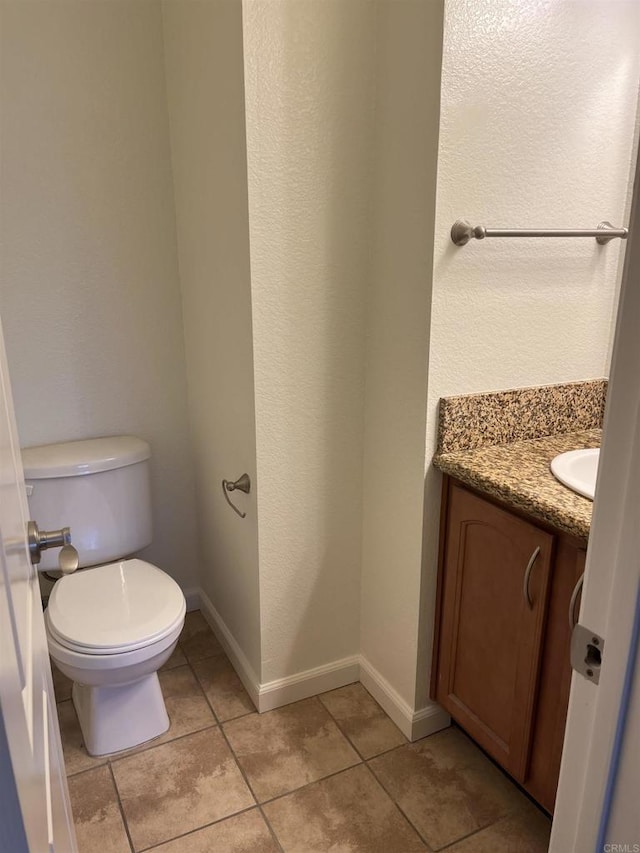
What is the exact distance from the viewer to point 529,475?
57.2 inches

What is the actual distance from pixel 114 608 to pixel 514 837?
1183mm

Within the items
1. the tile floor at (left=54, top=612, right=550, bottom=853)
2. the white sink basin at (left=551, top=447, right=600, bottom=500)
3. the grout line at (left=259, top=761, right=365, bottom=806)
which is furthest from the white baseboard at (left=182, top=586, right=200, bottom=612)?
the white sink basin at (left=551, top=447, right=600, bottom=500)

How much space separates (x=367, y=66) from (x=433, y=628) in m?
1.52

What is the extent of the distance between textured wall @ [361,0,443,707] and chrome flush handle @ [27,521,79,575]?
3.05 ft

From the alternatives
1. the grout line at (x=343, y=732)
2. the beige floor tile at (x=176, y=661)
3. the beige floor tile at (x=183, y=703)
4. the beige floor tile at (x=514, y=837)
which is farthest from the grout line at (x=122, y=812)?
the beige floor tile at (x=514, y=837)

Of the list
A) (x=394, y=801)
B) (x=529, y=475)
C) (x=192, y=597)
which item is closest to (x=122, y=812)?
(x=394, y=801)

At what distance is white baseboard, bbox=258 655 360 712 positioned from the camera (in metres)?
1.94

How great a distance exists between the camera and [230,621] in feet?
7.15

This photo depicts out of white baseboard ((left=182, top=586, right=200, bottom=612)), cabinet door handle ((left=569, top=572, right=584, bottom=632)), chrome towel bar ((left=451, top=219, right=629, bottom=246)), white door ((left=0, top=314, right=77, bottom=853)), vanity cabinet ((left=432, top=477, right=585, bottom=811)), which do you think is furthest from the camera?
white baseboard ((left=182, top=586, right=200, bottom=612))

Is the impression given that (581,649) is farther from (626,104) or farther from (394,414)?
(626,104)

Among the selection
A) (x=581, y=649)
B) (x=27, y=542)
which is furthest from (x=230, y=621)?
(x=581, y=649)

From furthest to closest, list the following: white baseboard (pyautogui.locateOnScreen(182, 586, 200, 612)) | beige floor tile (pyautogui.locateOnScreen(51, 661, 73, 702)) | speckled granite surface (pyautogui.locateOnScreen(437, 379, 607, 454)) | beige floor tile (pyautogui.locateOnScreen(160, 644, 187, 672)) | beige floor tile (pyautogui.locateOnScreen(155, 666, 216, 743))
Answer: white baseboard (pyautogui.locateOnScreen(182, 586, 200, 612))
beige floor tile (pyautogui.locateOnScreen(160, 644, 187, 672))
beige floor tile (pyautogui.locateOnScreen(51, 661, 73, 702))
beige floor tile (pyautogui.locateOnScreen(155, 666, 216, 743))
speckled granite surface (pyautogui.locateOnScreen(437, 379, 607, 454))

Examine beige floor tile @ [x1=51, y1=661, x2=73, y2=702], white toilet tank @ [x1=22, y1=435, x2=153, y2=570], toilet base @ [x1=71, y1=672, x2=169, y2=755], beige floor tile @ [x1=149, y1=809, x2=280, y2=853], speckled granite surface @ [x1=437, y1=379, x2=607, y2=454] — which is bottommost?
beige floor tile @ [x1=51, y1=661, x2=73, y2=702]

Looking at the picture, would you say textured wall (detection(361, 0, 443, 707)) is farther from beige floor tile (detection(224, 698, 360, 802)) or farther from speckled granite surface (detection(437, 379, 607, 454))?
beige floor tile (detection(224, 698, 360, 802))
